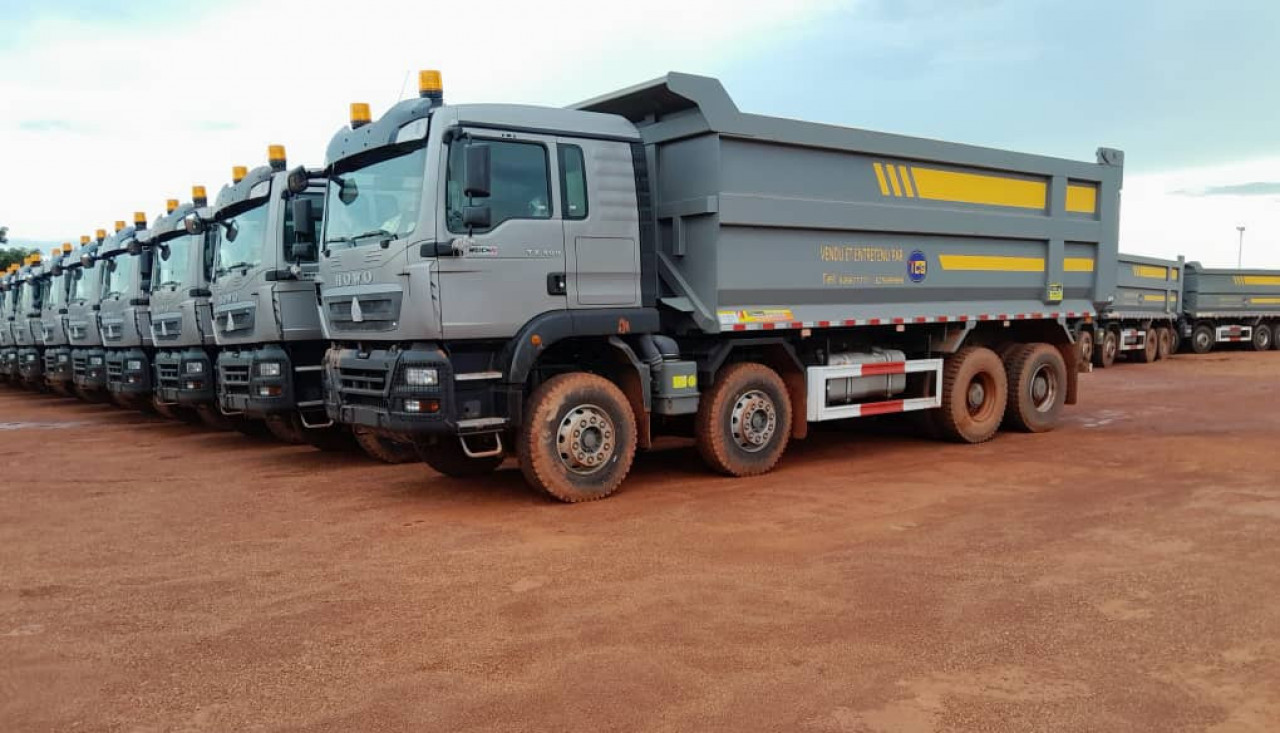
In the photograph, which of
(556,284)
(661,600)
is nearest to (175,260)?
(556,284)

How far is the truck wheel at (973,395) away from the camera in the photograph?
33.0 feet

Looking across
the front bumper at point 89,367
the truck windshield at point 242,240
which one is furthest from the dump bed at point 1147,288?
the front bumper at point 89,367

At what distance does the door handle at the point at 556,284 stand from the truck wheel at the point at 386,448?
87.8 inches

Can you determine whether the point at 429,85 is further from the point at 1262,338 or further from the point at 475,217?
the point at 1262,338

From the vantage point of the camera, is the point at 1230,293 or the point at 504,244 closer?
the point at 504,244

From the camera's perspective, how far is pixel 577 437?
23.2 feet

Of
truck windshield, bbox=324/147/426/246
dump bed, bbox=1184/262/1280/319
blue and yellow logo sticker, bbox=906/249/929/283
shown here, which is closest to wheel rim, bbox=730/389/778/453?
blue and yellow logo sticker, bbox=906/249/929/283

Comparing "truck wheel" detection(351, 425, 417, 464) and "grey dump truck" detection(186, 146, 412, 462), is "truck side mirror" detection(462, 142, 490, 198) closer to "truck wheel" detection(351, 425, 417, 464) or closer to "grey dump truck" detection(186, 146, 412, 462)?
"truck wheel" detection(351, 425, 417, 464)

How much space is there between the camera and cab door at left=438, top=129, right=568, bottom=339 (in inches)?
255

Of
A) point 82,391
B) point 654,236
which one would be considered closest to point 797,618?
point 654,236

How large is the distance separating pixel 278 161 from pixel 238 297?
5.58ft

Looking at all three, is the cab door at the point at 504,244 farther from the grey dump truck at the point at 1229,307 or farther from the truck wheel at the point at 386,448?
the grey dump truck at the point at 1229,307

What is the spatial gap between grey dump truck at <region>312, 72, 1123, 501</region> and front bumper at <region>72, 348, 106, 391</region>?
9.24 metres

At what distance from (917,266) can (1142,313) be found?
18399mm
